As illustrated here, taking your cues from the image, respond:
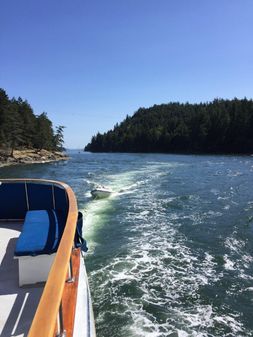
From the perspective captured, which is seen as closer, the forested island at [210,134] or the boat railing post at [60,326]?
the boat railing post at [60,326]

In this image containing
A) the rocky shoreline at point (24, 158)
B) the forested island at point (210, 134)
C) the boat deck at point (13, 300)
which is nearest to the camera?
the boat deck at point (13, 300)

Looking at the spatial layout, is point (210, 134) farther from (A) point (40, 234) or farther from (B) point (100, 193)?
(A) point (40, 234)

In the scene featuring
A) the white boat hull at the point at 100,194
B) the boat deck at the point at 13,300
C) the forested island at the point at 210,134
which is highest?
the forested island at the point at 210,134

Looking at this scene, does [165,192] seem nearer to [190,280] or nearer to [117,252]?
[117,252]

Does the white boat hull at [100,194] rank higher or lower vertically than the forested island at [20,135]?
lower

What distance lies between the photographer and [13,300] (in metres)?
5.25

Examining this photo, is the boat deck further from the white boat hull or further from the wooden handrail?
the white boat hull

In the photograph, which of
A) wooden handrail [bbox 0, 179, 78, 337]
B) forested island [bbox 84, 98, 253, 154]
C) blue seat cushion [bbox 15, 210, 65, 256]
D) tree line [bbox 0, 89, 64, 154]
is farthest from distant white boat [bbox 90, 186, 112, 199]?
forested island [bbox 84, 98, 253, 154]

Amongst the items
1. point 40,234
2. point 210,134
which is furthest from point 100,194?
point 210,134

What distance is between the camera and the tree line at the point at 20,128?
6844 cm

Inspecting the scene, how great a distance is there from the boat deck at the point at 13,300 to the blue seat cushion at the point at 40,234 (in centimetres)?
64

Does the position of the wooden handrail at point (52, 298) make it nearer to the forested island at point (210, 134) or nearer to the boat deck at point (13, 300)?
the boat deck at point (13, 300)

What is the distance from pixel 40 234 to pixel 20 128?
3028 inches

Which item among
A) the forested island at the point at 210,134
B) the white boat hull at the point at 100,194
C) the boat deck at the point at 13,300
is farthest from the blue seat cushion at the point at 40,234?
the forested island at the point at 210,134
